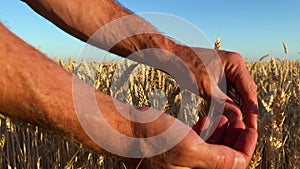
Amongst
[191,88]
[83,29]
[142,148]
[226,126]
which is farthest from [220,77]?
[142,148]

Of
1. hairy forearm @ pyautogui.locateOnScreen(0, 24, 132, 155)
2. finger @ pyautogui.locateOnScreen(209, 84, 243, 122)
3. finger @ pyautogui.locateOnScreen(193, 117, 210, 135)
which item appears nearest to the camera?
hairy forearm @ pyautogui.locateOnScreen(0, 24, 132, 155)

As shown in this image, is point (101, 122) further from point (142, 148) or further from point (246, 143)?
point (246, 143)

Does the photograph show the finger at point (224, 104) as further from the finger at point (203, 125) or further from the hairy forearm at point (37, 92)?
the hairy forearm at point (37, 92)

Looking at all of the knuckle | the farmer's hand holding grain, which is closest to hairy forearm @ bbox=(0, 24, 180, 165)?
the farmer's hand holding grain

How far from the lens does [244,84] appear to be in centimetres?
103

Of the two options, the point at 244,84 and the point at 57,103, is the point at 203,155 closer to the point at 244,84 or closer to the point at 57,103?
the point at 57,103

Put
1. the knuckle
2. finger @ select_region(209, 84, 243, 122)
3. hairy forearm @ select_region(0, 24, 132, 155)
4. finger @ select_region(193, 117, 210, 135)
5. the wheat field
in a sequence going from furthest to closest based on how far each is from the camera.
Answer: the wheat field → finger @ select_region(209, 84, 243, 122) → finger @ select_region(193, 117, 210, 135) → the knuckle → hairy forearm @ select_region(0, 24, 132, 155)

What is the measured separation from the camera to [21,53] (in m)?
0.60

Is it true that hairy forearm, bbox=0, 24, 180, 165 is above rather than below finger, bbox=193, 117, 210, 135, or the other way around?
above

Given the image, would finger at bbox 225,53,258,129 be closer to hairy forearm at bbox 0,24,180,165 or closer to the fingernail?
the fingernail

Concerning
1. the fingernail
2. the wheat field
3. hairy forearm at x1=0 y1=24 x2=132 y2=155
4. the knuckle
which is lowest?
the wheat field

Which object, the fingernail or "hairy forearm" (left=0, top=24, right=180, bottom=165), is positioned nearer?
"hairy forearm" (left=0, top=24, right=180, bottom=165)

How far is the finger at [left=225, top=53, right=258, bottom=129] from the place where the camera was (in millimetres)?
984

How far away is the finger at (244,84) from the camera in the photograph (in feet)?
3.23
